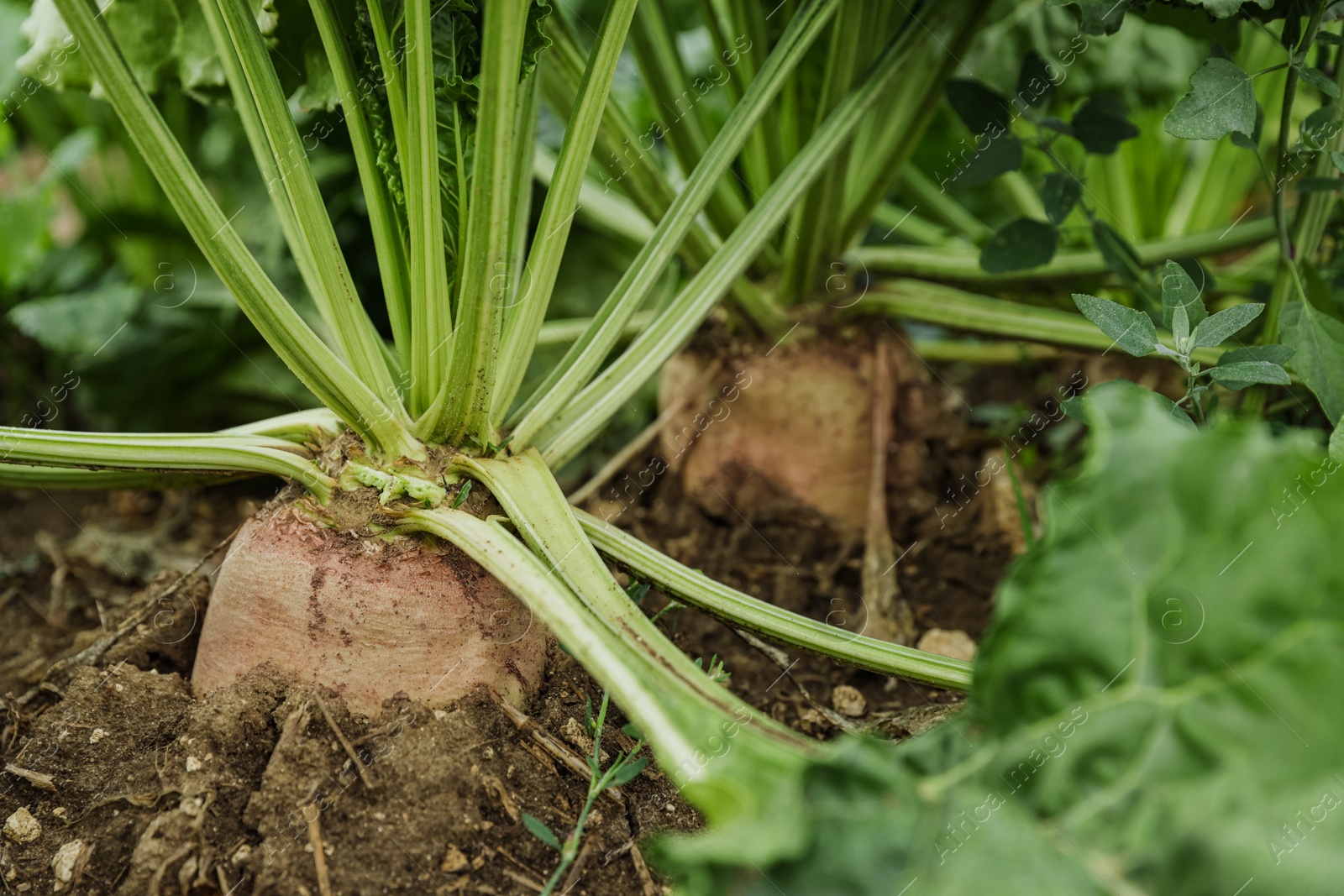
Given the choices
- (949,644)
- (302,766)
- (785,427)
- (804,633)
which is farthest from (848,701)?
(302,766)

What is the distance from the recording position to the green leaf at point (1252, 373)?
924 millimetres

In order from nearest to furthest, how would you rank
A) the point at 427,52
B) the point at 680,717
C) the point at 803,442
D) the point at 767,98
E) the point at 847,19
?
the point at 680,717 → the point at 427,52 → the point at 767,98 → the point at 847,19 → the point at 803,442

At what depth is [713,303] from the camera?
1243 millimetres

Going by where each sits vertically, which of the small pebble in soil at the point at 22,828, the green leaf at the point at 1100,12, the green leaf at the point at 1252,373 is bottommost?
the green leaf at the point at 1252,373

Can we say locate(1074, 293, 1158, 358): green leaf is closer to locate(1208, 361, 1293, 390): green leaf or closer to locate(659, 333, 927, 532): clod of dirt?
locate(1208, 361, 1293, 390): green leaf

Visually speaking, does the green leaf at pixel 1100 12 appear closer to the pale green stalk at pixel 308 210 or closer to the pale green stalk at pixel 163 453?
the pale green stalk at pixel 308 210

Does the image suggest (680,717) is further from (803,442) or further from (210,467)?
(803,442)

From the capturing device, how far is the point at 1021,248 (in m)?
1.45

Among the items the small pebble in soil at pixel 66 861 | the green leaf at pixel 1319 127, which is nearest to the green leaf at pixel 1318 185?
the green leaf at pixel 1319 127

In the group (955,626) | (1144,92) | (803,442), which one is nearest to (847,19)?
(803,442)

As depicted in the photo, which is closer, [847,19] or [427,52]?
[427,52]

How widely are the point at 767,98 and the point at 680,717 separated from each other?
32.1 inches

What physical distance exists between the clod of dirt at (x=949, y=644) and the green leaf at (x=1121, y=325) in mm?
A: 530

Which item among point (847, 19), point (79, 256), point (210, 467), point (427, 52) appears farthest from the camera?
point (79, 256)
